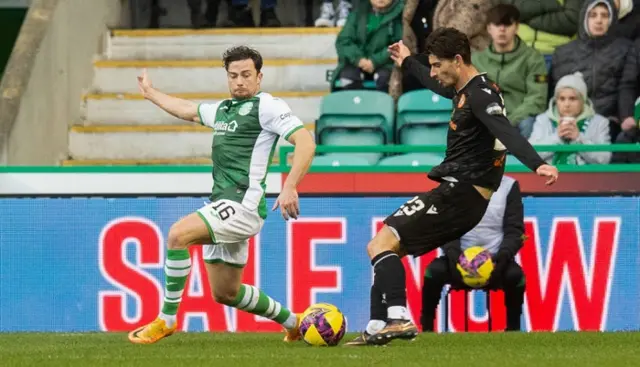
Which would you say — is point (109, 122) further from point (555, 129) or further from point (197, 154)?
point (555, 129)

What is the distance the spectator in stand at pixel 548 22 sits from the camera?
15.9 metres

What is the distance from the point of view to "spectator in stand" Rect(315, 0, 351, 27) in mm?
17484

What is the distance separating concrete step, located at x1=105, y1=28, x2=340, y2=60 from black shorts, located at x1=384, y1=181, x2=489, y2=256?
760cm

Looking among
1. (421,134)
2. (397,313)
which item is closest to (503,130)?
(397,313)

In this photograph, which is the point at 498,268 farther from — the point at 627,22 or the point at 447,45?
the point at 627,22

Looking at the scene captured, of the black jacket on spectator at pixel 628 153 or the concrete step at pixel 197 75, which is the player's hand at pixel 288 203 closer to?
the black jacket on spectator at pixel 628 153

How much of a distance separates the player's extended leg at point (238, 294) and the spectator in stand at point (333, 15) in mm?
7343

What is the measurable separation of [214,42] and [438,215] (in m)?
8.24

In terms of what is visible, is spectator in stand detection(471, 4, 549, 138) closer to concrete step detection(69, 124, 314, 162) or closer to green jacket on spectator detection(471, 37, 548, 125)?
green jacket on spectator detection(471, 37, 548, 125)

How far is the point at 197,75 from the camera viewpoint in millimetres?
17094

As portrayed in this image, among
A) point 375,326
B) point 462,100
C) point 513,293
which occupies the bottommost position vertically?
point 513,293

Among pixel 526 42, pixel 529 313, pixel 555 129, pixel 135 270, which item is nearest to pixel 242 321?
pixel 135 270

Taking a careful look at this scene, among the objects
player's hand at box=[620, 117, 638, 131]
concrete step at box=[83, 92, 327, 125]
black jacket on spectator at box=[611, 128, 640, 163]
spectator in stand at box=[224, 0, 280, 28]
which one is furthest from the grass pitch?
spectator in stand at box=[224, 0, 280, 28]

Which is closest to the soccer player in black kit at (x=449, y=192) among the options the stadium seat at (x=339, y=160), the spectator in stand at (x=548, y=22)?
the stadium seat at (x=339, y=160)
